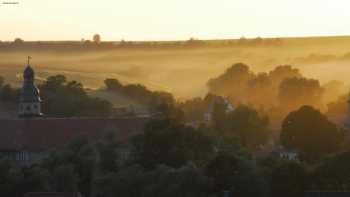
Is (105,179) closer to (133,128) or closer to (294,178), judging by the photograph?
(294,178)

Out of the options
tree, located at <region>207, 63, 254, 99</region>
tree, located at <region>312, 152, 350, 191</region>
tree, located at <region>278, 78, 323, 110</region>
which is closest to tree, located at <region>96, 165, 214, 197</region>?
tree, located at <region>312, 152, 350, 191</region>

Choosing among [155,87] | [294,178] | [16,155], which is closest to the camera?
[294,178]

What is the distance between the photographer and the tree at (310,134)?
279ft

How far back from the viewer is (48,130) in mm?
96250

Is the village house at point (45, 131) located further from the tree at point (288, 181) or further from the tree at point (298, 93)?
the tree at point (298, 93)

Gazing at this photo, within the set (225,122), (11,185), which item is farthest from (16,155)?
(11,185)

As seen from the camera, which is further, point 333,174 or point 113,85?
point 113,85

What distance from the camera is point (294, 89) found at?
134 meters

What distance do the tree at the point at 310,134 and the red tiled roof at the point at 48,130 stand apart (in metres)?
9.46

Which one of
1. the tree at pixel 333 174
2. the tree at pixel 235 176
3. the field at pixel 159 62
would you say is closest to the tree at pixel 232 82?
the field at pixel 159 62

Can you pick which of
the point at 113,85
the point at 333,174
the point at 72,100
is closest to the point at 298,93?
the point at 113,85

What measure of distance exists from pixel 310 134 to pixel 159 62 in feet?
334

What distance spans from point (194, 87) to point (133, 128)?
6846 centimetres

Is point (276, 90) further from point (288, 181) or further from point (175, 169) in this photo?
point (288, 181)
